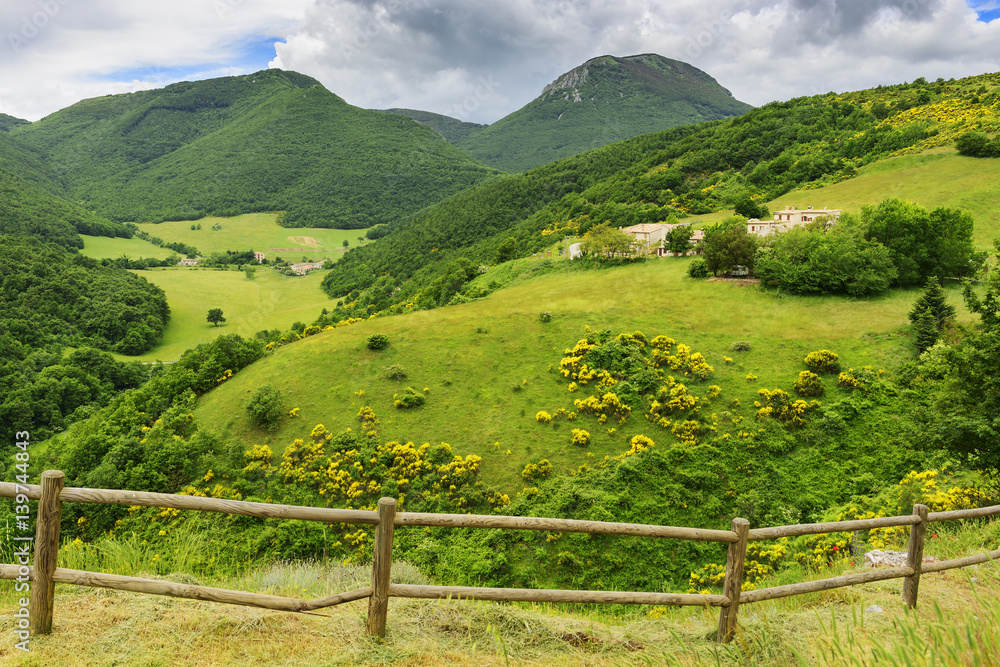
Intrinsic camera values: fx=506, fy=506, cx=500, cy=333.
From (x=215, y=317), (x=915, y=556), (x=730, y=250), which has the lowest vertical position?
(x=215, y=317)

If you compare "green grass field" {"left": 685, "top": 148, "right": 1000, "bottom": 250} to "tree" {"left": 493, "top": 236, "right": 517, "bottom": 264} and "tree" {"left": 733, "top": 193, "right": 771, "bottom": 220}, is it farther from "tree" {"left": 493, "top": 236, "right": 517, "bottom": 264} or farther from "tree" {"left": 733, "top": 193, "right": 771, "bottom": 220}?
"tree" {"left": 493, "top": 236, "right": 517, "bottom": 264}

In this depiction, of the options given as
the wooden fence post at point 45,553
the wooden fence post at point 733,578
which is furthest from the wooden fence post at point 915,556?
the wooden fence post at point 45,553

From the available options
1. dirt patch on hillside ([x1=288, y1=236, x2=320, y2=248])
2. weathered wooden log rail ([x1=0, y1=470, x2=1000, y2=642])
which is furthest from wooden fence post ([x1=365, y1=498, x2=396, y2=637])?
dirt patch on hillside ([x1=288, y1=236, x2=320, y2=248])

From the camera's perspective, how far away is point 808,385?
19.2 metres

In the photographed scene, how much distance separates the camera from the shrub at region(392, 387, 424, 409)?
21484 mm

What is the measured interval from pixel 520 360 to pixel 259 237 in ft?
467

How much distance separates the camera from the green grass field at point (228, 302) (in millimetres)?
74875

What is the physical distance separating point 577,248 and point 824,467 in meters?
32.0

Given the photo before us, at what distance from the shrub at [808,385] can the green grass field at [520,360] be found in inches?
15.9

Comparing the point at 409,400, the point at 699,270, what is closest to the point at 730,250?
the point at 699,270

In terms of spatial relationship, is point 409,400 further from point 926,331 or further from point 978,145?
point 978,145

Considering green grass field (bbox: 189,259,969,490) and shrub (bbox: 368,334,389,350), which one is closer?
green grass field (bbox: 189,259,969,490)

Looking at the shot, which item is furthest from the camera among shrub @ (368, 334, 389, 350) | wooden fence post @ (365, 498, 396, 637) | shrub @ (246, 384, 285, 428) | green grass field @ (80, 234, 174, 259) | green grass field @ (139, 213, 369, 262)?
green grass field @ (139, 213, 369, 262)

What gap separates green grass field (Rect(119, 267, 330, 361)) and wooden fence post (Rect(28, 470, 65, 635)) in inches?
2711
